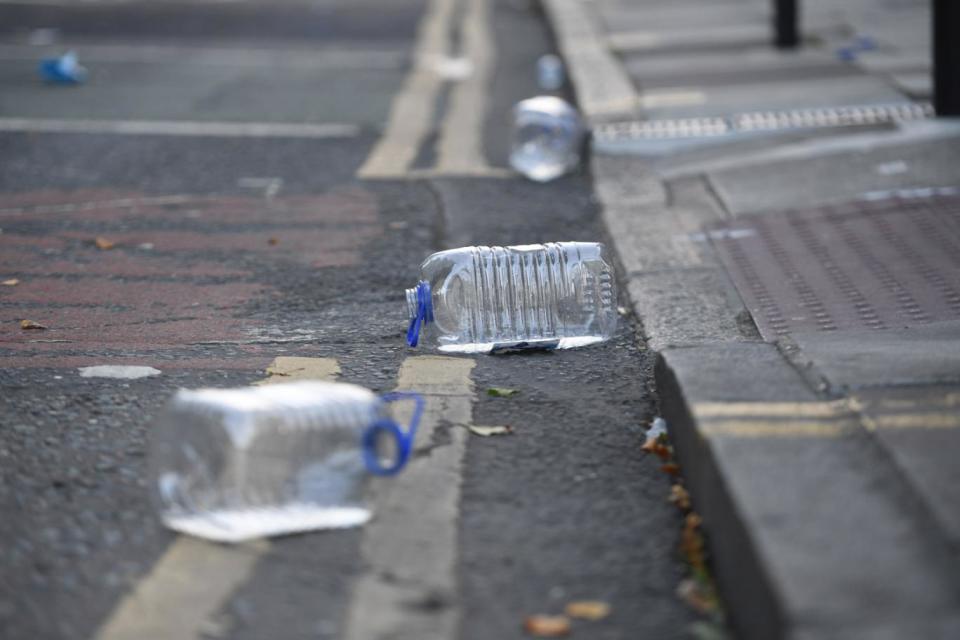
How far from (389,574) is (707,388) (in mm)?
1101

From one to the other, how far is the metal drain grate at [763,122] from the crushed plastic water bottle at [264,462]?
546 cm

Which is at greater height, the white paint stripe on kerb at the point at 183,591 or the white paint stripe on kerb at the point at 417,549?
the white paint stripe on kerb at the point at 183,591

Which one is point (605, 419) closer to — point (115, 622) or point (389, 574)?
point (389, 574)

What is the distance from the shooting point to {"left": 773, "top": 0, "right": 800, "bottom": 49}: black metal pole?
11719mm

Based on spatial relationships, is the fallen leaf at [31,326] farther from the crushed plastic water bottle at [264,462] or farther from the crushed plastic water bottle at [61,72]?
the crushed plastic water bottle at [61,72]

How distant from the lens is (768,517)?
2.96 metres

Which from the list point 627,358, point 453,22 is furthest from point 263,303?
point 453,22

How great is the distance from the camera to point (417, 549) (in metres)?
3.39

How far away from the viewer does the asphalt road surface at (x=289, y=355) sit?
3164 mm

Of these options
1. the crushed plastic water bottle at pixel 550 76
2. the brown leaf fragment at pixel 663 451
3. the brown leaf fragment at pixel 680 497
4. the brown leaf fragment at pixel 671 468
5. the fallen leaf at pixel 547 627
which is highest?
the fallen leaf at pixel 547 627

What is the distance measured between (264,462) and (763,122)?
5.96 m

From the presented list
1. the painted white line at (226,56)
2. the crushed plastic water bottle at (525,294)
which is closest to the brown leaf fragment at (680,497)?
the crushed plastic water bottle at (525,294)

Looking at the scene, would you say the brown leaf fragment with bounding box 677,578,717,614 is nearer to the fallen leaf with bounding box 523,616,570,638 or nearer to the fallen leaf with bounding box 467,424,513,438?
the fallen leaf with bounding box 523,616,570,638

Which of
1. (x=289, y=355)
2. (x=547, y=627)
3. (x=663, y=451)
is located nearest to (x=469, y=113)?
(x=289, y=355)
